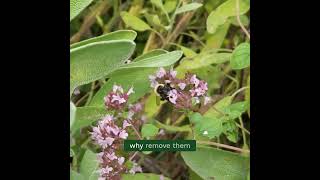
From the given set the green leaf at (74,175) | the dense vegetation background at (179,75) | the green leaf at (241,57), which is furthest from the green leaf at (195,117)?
the green leaf at (74,175)

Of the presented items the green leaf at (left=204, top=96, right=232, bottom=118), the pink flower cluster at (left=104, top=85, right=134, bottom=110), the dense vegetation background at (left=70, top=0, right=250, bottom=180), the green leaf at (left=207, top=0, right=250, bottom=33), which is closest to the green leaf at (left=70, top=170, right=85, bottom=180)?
the dense vegetation background at (left=70, top=0, right=250, bottom=180)

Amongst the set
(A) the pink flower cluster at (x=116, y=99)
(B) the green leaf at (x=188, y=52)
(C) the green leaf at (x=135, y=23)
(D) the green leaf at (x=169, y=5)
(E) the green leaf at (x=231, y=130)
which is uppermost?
(D) the green leaf at (x=169, y=5)

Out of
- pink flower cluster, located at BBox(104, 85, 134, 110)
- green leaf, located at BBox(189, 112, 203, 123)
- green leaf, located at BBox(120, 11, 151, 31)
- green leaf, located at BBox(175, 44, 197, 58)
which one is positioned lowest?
green leaf, located at BBox(189, 112, 203, 123)

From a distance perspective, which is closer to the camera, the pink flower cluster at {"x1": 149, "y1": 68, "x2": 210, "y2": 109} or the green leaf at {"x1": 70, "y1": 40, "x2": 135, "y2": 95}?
the green leaf at {"x1": 70, "y1": 40, "x2": 135, "y2": 95}

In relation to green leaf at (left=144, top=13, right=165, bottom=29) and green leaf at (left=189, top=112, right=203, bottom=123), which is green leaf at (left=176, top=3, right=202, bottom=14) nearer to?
green leaf at (left=144, top=13, right=165, bottom=29)

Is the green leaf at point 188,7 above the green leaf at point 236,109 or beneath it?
above

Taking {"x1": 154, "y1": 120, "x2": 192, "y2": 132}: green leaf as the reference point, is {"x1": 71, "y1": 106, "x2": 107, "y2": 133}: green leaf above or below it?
above

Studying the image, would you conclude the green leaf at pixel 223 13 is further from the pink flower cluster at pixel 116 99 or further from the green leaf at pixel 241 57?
the pink flower cluster at pixel 116 99
